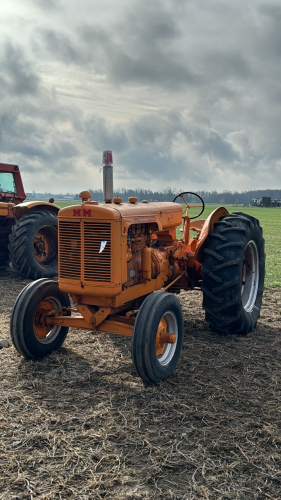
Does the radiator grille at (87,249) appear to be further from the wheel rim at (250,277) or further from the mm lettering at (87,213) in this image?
the wheel rim at (250,277)

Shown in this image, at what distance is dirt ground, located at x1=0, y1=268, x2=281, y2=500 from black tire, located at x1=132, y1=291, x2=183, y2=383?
0.16 metres

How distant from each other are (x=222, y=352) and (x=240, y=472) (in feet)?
7.63

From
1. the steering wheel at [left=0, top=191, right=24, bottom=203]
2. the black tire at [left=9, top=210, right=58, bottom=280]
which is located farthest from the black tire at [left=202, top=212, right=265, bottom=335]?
the steering wheel at [left=0, top=191, right=24, bottom=203]

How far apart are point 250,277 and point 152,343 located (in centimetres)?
295

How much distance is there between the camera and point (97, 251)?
14.7 feet

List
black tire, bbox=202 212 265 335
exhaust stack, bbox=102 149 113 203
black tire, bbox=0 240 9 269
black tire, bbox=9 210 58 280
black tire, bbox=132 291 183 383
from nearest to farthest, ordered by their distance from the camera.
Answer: black tire, bbox=132 291 183 383 → exhaust stack, bbox=102 149 113 203 → black tire, bbox=202 212 265 335 → black tire, bbox=9 210 58 280 → black tire, bbox=0 240 9 269

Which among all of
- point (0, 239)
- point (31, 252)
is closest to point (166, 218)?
point (31, 252)

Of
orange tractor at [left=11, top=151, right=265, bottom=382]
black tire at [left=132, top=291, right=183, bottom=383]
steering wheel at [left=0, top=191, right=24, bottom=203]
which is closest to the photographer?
black tire at [left=132, top=291, right=183, bottom=383]

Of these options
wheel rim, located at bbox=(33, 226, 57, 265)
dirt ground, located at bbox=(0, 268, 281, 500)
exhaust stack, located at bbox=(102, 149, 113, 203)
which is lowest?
dirt ground, located at bbox=(0, 268, 281, 500)

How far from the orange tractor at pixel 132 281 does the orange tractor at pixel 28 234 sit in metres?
4.06

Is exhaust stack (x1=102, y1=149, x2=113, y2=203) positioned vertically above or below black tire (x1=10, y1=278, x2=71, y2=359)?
above

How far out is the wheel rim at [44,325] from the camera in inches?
197

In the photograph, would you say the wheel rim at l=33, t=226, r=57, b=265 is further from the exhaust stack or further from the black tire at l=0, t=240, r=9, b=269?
the exhaust stack

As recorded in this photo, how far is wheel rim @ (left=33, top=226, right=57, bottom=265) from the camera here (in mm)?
9867
